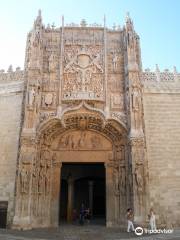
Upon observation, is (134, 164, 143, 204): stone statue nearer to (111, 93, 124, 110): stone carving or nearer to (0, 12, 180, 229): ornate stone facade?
(0, 12, 180, 229): ornate stone facade

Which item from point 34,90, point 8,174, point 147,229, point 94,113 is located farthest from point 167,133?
point 8,174

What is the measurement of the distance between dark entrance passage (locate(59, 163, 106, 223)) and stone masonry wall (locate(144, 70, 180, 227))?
16.9ft

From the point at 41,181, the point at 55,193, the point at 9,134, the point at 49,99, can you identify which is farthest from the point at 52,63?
the point at 55,193

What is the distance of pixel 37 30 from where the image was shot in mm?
14211

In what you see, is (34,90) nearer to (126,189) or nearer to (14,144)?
(14,144)

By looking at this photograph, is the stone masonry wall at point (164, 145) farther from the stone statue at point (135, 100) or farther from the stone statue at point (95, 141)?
the stone statue at point (95, 141)

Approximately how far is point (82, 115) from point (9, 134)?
3934mm

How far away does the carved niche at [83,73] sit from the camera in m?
13.5

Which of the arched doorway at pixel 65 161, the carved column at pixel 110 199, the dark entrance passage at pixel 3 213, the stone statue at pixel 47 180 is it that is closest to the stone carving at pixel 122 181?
the arched doorway at pixel 65 161

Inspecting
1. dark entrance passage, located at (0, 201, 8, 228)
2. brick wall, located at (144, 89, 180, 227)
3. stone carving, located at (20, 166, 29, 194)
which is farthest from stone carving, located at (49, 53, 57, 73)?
dark entrance passage, located at (0, 201, 8, 228)

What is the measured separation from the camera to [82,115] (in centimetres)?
1323

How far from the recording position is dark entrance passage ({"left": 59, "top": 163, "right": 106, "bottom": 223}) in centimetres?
1756

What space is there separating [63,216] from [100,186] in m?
4.49

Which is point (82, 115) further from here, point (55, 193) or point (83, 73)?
point (55, 193)
